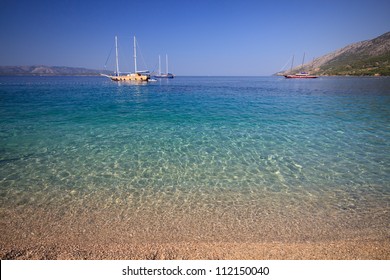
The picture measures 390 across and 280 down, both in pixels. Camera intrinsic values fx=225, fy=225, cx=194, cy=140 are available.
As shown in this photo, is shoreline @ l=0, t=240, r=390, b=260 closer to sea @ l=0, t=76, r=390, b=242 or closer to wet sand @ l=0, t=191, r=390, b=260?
wet sand @ l=0, t=191, r=390, b=260

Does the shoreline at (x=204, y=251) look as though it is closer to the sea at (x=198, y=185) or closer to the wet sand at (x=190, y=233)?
the wet sand at (x=190, y=233)

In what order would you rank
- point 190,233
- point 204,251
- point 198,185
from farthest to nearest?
point 198,185 → point 190,233 → point 204,251

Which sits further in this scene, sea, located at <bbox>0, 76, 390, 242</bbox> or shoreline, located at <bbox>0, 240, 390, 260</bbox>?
sea, located at <bbox>0, 76, 390, 242</bbox>

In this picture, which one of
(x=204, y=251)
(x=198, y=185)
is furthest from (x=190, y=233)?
(x=198, y=185)

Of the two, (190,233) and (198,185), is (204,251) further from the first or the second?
(198,185)

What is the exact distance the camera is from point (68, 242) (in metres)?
4.62

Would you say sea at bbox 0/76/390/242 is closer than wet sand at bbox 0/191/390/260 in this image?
No

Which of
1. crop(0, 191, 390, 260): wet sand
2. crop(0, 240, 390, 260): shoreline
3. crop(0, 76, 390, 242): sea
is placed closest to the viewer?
crop(0, 240, 390, 260): shoreline

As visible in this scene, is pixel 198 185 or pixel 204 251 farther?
pixel 198 185

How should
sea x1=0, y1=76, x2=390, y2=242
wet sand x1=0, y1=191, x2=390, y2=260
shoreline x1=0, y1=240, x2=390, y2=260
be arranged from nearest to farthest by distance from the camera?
shoreline x1=0, y1=240, x2=390, y2=260 < wet sand x1=0, y1=191, x2=390, y2=260 < sea x1=0, y1=76, x2=390, y2=242

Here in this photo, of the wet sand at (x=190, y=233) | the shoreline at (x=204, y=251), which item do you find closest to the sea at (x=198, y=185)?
the wet sand at (x=190, y=233)

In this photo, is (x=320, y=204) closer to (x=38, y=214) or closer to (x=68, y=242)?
(x=68, y=242)

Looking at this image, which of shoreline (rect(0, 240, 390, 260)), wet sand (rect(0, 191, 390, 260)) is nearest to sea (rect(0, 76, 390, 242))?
wet sand (rect(0, 191, 390, 260))
